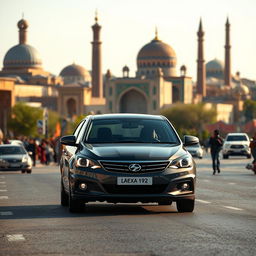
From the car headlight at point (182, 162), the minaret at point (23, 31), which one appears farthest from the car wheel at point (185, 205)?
the minaret at point (23, 31)

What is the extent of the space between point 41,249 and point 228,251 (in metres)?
1.77

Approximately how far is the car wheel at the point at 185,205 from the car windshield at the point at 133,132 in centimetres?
90

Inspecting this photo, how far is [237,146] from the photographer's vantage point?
5628 centimetres

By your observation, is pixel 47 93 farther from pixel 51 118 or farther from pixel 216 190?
pixel 216 190

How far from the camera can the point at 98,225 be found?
1241 centimetres

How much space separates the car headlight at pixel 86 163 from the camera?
13.8 metres

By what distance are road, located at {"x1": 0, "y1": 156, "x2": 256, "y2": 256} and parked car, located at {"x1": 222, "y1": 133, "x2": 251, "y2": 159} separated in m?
38.6

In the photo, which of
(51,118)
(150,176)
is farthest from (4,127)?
(150,176)

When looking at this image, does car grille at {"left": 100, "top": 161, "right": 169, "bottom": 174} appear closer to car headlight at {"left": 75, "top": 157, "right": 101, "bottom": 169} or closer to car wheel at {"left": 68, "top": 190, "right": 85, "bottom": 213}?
car headlight at {"left": 75, "top": 157, "right": 101, "bottom": 169}

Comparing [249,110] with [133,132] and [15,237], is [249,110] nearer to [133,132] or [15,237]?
[133,132]

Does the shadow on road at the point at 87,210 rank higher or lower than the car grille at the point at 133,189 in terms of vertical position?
lower

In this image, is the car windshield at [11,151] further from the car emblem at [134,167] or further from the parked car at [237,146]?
the car emblem at [134,167]

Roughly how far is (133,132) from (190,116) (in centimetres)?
13099

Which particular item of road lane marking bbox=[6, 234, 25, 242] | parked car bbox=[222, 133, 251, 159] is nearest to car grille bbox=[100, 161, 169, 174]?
road lane marking bbox=[6, 234, 25, 242]
